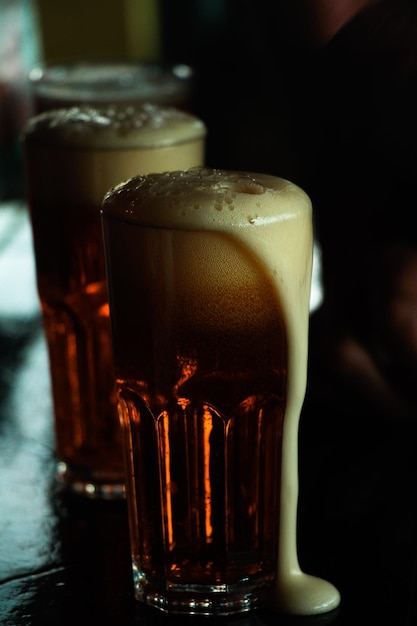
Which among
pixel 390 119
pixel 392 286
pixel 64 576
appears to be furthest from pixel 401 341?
pixel 64 576

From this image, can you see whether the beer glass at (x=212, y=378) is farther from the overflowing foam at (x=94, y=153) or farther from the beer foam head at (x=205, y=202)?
the overflowing foam at (x=94, y=153)

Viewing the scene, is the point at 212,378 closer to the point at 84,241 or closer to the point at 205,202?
the point at 205,202

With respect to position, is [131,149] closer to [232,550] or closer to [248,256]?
[248,256]

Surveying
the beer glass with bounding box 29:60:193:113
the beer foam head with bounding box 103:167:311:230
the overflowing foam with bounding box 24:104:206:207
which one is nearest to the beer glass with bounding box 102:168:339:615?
the beer foam head with bounding box 103:167:311:230

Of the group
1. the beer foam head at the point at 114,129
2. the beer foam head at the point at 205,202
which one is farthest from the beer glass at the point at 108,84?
the beer foam head at the point at 205,202

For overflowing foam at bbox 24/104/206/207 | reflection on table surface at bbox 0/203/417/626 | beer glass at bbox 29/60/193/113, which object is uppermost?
overflowing foam at bbox 24/104/206/207

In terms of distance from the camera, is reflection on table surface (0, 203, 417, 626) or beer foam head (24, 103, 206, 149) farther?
beer foam head (24, 103, 206, 149)

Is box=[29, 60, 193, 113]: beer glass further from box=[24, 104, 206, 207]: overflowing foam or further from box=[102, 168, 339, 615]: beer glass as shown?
box=[102, 168, 339, 615]: beer glass

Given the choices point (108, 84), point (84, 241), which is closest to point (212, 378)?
point (84, 241)
